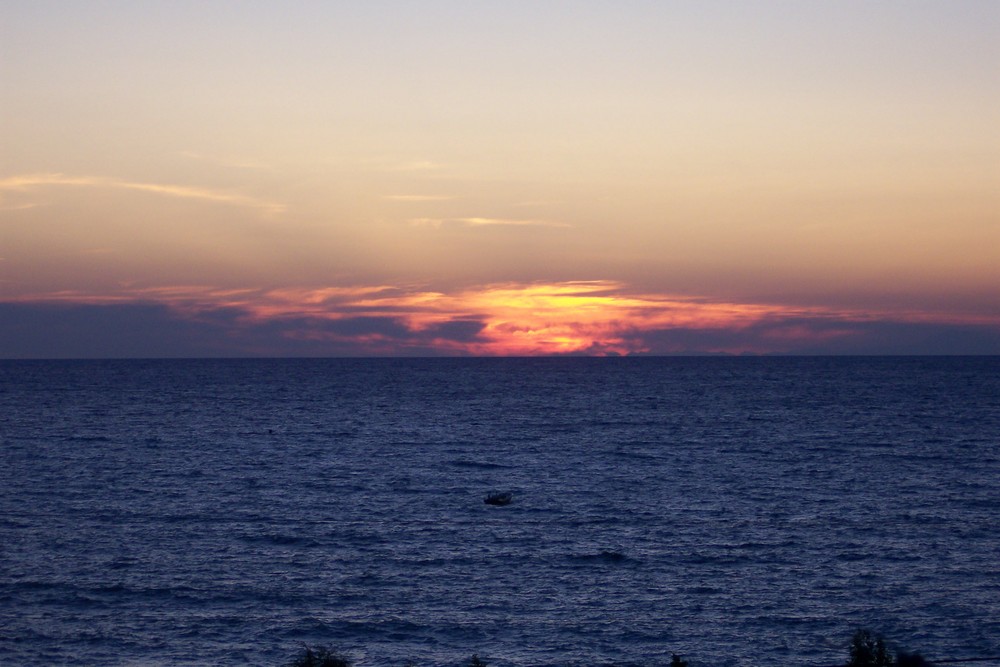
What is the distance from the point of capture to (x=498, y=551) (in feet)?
185

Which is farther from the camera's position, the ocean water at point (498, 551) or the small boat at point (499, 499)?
the small boat at point (499, 499)

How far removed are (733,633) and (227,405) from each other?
159 meters

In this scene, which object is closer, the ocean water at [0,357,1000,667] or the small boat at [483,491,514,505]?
the ocean water at [0,357,1000,667]

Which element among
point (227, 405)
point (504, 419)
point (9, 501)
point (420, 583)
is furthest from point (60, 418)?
point (420, 583)

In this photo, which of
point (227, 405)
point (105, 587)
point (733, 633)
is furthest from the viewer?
point (227, 405)

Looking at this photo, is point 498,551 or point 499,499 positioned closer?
point 498,551

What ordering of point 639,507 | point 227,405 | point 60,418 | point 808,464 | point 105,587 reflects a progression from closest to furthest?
point 105,587 < point 639,507 < point 808,464 < point 60,418 < point 227,405

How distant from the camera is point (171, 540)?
196 feet

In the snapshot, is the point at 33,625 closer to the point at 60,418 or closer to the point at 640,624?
the point at 640,624

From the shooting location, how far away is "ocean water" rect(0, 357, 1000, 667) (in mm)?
41625

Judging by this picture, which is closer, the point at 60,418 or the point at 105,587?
the point at 105,587

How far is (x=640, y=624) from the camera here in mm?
43375

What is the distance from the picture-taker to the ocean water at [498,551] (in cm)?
4162

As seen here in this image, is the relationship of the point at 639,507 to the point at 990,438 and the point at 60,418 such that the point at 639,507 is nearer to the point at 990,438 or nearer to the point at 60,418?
the point at 990,438
